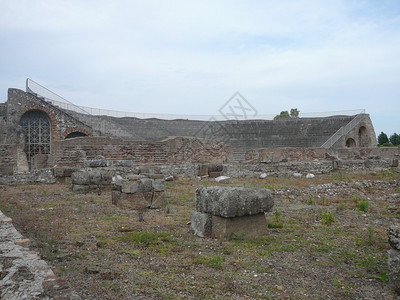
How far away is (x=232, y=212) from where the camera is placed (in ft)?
17.1

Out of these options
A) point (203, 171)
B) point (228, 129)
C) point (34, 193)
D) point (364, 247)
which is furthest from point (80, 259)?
point (228, 129)

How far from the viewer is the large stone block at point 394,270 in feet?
11.2

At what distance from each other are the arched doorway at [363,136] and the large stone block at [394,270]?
105 ft

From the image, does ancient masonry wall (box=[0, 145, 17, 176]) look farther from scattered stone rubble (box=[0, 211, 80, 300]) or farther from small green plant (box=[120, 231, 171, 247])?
scattered stone rubble (box=[0, 211, 80, 300])

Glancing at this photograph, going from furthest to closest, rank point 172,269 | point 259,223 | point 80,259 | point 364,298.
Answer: point 259,223 → point 80,259 → point 172,269 → point 364,298

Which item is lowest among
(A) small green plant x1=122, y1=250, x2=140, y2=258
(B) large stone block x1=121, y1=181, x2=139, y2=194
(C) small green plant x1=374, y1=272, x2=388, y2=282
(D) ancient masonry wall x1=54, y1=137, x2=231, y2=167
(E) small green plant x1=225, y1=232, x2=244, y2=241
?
(A) small green plant x1=122, y1=250, x2=140, y2=258

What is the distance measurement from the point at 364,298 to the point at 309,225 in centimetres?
303

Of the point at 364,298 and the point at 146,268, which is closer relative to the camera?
the point at 364,298

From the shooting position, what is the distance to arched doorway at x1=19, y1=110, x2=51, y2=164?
25297 millimetres

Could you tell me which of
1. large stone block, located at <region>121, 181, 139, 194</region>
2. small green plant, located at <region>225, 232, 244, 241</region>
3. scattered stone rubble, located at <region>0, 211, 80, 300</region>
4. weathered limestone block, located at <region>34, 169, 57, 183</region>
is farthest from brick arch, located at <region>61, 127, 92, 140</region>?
scattered stone rubble, located at <region>0, 211, 80, 300</region>

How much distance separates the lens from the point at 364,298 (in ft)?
11.0

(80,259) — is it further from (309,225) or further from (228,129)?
(228,129)

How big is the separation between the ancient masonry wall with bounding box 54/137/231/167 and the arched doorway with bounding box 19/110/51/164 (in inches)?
469

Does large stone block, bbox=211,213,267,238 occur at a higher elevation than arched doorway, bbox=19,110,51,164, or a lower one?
lower
